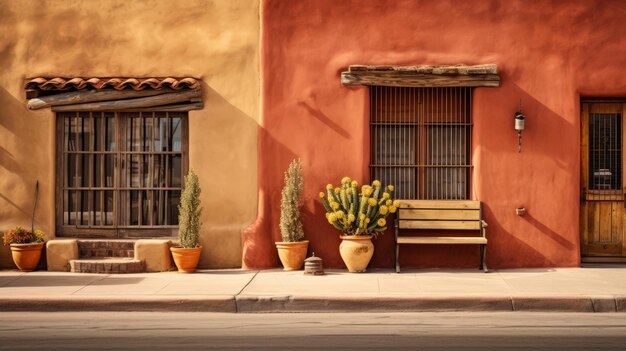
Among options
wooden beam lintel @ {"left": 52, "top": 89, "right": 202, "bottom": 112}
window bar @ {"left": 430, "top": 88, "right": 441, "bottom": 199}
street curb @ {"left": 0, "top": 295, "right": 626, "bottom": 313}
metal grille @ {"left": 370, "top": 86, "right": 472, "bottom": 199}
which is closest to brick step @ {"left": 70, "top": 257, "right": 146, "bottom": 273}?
street curb @ {"left": 0, "top": 295, "right": 626, "bottom": 313}

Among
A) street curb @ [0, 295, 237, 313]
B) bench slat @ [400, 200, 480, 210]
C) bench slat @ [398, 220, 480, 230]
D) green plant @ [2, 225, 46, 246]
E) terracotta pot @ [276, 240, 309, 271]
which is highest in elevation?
bench slat @ [400, 200, 480, 210]

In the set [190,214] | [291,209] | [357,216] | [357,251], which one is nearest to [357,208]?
[357,216]

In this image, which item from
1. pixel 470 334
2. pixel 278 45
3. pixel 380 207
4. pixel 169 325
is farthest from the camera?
pixel 278 45

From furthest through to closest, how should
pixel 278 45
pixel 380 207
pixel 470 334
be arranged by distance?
pixel 278 45, pixel 380 207, pixel 470 334

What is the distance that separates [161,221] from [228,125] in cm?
183

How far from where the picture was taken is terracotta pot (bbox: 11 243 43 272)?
33.9 ft

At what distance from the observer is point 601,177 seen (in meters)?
10.8

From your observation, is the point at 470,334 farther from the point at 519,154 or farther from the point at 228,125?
the point at 228,125

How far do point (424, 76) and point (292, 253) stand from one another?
10.7 ft

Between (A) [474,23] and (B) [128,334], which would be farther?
(A) [474,23]

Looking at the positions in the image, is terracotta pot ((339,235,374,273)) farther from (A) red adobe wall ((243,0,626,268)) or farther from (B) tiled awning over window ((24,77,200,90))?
(B) tiled awning over window ((24,77,200,90))

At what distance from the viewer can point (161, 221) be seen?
35.7 feet

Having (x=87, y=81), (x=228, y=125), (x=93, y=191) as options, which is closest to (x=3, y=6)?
(x=87, y=81)

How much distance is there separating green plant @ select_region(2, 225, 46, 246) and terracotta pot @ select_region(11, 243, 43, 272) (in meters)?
0.10
